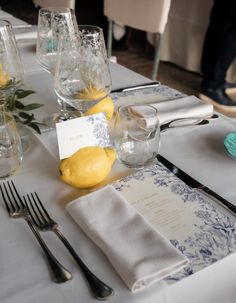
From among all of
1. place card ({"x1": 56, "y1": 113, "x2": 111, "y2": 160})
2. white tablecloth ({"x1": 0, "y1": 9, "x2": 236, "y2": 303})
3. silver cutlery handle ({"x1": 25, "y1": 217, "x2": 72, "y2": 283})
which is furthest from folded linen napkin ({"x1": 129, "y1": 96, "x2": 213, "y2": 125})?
silver cutlery handle ({"x1": 25, "y1": 217, "x2": 72, "y2": 283})

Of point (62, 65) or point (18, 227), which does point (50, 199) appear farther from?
point (62, 65)

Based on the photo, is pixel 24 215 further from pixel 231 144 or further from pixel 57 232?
pixel 231 144

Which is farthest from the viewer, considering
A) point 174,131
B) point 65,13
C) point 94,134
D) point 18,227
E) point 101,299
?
point 65,13

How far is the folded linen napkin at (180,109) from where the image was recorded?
80 centimetres

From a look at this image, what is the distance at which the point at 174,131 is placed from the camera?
763 mm

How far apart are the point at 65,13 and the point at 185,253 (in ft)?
2.10

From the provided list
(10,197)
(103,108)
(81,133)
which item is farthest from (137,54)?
(10,197)

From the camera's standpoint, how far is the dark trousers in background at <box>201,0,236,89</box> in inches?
87.7

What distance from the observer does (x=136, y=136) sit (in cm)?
66

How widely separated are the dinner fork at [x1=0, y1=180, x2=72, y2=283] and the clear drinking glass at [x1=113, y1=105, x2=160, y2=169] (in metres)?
0.19

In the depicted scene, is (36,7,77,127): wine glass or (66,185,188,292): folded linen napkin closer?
(66,185,188,292): folded linen napkin

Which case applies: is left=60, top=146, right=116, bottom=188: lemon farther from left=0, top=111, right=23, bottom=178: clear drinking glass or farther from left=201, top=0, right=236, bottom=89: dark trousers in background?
left=201, top=0, right=236, bottom=89: dark trousers in background

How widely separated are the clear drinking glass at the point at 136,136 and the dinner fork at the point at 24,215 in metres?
0.19

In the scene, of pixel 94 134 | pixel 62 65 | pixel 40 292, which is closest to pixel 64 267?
pixel 40 292
